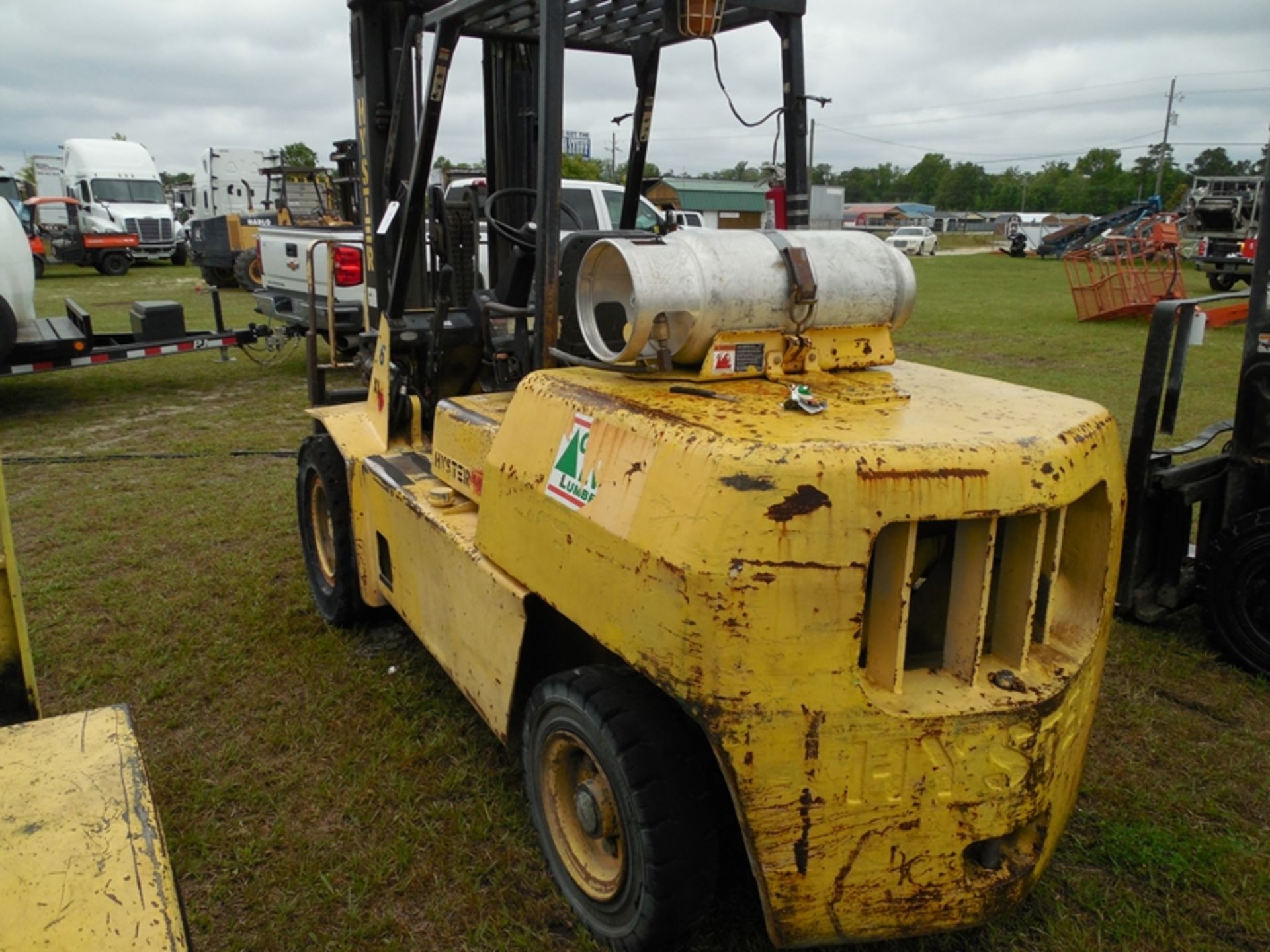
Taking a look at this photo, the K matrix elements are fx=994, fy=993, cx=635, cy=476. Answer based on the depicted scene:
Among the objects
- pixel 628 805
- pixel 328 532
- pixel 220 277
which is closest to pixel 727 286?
pixel 628 805

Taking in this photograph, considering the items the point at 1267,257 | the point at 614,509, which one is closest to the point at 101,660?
the point at 614,509

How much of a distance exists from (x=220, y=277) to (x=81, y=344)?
44.0 feet

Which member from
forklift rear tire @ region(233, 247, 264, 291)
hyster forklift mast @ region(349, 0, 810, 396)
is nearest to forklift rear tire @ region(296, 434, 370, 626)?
hyster forklift mast @ region(349, 0, 810, 396)

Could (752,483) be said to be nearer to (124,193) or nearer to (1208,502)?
(1208,502)

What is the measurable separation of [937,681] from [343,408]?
3.29m

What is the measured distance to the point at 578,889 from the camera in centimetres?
275

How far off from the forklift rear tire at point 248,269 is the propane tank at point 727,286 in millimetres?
14905

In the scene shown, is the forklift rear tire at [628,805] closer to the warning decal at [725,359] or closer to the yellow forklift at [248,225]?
the warning decal at [725,359]

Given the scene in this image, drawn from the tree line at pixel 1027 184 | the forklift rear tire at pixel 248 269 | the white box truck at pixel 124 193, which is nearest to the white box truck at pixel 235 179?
the white box truck at pixel 124 193

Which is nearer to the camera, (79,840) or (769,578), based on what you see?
(79,840)

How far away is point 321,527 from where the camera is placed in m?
4.84

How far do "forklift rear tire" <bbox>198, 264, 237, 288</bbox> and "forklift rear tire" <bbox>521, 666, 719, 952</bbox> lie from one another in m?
20.2

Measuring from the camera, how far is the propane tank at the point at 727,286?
8.31ft

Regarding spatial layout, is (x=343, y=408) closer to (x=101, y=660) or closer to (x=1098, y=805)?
(x=101, y=660)
